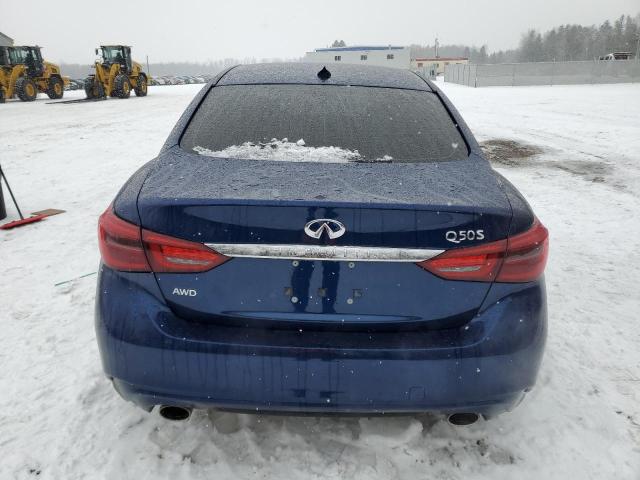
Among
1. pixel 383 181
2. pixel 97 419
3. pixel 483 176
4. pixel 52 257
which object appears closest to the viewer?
pixel 383 181

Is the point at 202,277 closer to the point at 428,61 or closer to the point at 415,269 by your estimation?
the point at 415,269

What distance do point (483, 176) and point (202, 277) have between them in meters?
1.23

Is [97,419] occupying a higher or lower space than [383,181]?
lower

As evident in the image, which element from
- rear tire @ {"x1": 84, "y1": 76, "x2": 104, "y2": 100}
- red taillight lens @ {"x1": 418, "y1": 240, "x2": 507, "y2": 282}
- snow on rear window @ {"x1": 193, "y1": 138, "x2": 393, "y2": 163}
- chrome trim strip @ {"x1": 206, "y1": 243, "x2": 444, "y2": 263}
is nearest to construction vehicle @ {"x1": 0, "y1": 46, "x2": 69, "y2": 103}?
rear tire @ {"x1": 84, "y1": 76, "x2": 104, "y2": 100}

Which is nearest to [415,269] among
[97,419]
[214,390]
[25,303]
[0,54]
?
[214,390]

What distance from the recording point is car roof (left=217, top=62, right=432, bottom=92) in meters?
2.80

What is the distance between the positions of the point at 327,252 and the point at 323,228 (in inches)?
3.2

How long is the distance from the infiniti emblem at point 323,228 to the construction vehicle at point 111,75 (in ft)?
89.4

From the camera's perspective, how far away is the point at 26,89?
83.0 ft

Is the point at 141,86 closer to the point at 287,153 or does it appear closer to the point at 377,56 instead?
the point at 287,153

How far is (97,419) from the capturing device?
2348mm

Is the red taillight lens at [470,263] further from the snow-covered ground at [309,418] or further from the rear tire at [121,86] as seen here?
the rear tire at [121,86]

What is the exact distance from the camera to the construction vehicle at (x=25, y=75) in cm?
2511

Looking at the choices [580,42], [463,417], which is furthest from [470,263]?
[580,42]
